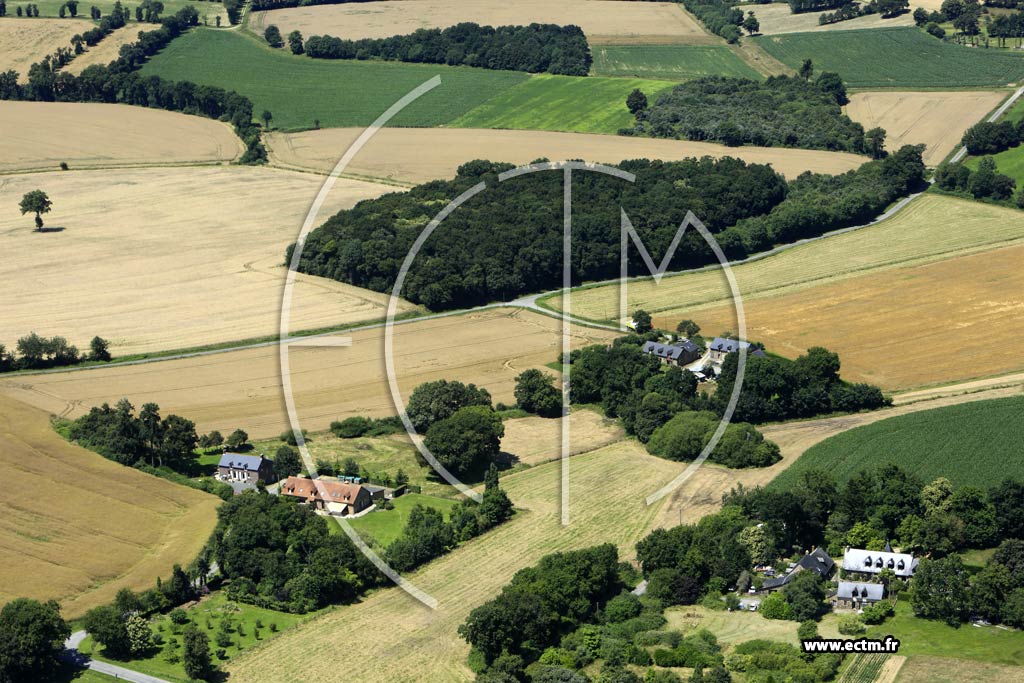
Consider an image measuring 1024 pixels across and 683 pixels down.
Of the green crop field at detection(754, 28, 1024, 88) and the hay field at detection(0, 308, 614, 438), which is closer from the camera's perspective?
the hay field at detection(0, 308, 614, 438)

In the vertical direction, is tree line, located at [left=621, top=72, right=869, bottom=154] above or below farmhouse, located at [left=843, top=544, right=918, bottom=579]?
above

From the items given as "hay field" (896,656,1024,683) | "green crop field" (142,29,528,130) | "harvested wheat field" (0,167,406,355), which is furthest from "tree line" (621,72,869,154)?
"hay field" (896,656,1024,683)

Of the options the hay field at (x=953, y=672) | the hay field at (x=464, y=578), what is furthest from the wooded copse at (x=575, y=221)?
the hay field at (x=953, y=672)

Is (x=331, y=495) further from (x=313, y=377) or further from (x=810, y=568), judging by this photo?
(x=810, y=568)

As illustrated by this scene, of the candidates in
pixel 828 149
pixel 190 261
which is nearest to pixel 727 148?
pixel 828 149

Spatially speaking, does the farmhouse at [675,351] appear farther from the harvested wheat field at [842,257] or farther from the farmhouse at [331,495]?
the farmhouse at [331,495]

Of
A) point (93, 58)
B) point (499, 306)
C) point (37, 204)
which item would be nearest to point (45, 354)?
point (499, 306)

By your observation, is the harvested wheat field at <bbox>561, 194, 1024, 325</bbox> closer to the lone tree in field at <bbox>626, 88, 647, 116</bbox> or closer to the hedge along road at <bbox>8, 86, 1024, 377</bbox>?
the hedge along road at <bbox>8, 86, 1024, 377</bbox>
